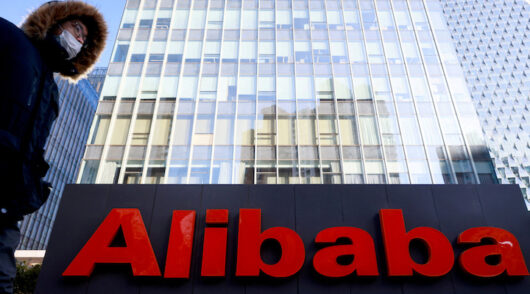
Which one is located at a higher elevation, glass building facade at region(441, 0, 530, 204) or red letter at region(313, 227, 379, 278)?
glass building facade at region(441, 0, 530, 204)

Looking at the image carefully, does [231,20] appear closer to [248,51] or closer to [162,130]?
[248,51]

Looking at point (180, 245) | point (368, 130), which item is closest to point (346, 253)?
point (180, 245)

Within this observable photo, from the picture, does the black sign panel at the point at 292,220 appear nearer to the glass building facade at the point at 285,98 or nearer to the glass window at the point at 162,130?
the glass building facade at the point at 285,98

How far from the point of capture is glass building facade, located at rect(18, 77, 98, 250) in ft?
209

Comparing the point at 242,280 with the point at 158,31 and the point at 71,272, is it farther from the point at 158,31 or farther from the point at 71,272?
the point at 158,31

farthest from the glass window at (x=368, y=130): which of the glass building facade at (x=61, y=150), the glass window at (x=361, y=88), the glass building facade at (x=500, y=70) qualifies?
the glass building facade at (x=500, y=70)

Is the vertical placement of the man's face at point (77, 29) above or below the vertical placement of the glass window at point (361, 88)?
below

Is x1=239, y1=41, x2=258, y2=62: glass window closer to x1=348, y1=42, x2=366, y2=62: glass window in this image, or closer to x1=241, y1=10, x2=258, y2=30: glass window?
x1=241, y1=10, x2=258, y2=30: glass window

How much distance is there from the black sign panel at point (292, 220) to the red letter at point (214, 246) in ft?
0.74

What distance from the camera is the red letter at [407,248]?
28.5 ft

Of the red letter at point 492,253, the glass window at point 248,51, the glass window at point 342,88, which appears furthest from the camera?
the glass window at point 248,51

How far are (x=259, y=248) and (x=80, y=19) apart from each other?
7.44 meters

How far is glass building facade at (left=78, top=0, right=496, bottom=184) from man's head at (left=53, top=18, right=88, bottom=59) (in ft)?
41.4

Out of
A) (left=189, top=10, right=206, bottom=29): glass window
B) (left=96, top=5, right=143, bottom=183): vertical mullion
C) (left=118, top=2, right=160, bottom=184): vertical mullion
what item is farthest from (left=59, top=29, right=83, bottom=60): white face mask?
(left=189, top=10, right=206, bottom=29): glass window
